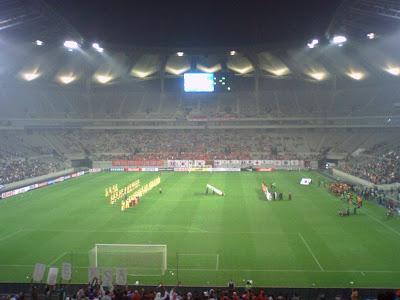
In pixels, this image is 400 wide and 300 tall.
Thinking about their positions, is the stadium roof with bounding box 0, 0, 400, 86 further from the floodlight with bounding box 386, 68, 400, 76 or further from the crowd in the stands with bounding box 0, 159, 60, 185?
the crowd in the stands with bounding box 0, 159, 60, 185

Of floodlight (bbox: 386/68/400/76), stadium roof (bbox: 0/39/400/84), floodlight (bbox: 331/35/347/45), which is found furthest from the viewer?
floodlight (bbox: 386/68/400/76)

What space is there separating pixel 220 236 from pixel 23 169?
3664 cm

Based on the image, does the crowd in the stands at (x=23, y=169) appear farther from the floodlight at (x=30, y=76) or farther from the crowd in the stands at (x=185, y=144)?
the floodlight at (x=30, y=76)

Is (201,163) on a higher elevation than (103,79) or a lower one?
lower

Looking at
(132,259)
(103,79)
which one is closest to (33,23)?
(103,79)

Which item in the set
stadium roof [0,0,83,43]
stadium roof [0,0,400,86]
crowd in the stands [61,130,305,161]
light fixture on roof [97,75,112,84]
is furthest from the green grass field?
light fixture on roof [97,75,112,84]

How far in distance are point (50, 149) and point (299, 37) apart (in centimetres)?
4663

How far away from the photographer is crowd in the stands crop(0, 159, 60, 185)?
44.0 m

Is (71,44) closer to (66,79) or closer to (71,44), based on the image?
(71,44)

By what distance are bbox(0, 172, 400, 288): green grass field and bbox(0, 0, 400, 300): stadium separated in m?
0.14

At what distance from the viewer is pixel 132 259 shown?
677 inches

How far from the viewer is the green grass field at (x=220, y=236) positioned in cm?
1723

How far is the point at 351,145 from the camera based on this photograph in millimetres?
66062

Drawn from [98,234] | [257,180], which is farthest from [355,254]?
[257,180]
